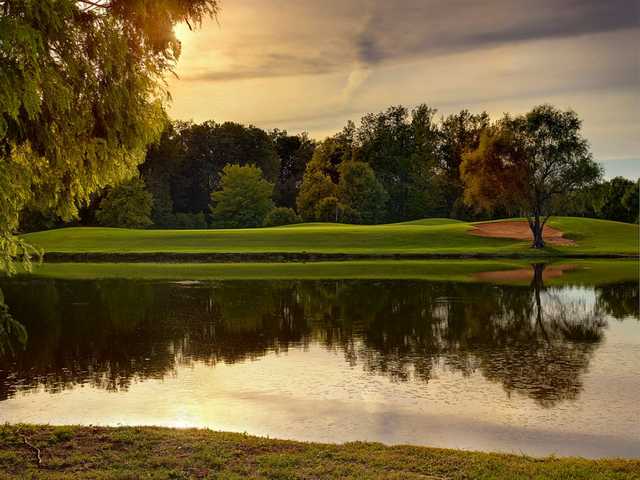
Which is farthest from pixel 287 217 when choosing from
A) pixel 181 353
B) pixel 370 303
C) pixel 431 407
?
pixel 431 407

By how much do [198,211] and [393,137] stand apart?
30.1m

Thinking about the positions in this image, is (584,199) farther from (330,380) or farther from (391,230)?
(330,380)

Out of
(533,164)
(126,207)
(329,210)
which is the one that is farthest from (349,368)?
(126,207)

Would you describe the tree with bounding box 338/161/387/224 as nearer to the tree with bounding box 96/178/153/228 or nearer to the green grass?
the tree with bounding box 96/178/153/228

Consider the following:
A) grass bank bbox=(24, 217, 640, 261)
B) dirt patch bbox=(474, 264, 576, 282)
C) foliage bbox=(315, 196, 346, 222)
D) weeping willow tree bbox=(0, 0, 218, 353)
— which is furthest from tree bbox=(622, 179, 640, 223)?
weeping willow tree bbox=(0, 0, 218, 353)

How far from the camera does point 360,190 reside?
280 feet

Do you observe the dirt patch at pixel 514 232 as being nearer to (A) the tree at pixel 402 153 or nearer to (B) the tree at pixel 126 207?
(A) the tree at pixel 402 153

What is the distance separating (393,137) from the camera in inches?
4026

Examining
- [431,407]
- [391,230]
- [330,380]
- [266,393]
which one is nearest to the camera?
[431,407]

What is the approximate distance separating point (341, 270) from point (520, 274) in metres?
9.42

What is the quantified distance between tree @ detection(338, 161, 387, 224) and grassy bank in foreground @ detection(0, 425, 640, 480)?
247 ft

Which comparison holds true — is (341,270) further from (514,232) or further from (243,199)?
(243,199)

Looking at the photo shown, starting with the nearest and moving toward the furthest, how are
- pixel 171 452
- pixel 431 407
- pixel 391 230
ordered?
pixel 171 452 → pixel 431 407 → pixel 391 230

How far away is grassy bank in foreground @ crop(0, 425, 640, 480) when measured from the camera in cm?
782
